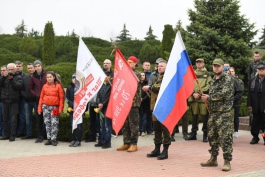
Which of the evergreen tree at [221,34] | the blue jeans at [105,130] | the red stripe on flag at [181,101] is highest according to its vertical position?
the evergreen tree at [221,34]

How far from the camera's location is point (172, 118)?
6.77 meters

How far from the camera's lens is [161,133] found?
7.61 meters

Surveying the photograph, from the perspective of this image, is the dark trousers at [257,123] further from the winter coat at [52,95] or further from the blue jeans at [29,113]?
the blue jeans at [29,113]

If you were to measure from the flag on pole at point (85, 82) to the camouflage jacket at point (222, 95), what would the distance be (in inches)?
107

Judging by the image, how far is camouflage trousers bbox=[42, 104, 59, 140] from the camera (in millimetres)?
9242

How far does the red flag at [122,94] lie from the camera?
7375 mm

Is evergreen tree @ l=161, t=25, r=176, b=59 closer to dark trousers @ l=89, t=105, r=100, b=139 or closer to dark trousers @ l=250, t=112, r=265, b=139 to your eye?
dark trousers @ l=250, t=112, r=265, b=139

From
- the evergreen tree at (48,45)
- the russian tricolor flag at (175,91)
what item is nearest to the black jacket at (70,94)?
the russian tricolor flag at (175,91)

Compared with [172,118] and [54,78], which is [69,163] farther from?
[54,78]

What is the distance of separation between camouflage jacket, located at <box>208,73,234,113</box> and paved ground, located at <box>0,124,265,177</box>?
1126mm

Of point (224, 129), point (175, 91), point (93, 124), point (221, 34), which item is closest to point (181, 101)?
point (175, 91)

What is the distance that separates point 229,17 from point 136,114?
12445 millimetres

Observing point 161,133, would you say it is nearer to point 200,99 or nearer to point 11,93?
point 200,99

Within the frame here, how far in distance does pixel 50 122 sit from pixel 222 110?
471cm
